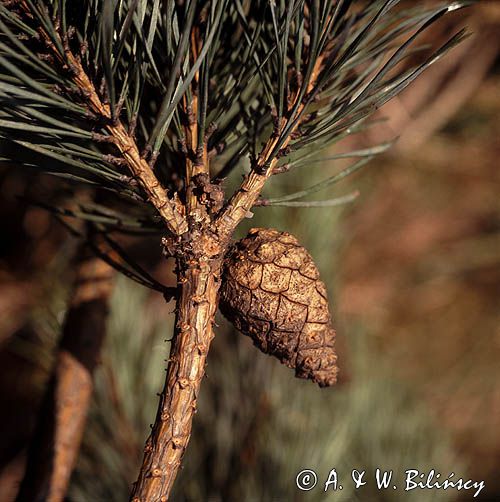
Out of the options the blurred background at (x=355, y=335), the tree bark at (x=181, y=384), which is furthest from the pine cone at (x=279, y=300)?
the blurred background at (x=355, y=335)

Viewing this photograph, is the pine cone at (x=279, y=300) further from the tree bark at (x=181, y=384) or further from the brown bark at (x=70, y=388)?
the brown bark at (x=70, y=388)

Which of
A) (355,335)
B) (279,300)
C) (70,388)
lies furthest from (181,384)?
(355,335)

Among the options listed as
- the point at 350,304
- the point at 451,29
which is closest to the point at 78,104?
the point at 451,29

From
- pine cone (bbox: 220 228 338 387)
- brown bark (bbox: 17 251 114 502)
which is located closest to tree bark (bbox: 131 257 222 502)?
pine cone (bbox: 220 228 338 387)

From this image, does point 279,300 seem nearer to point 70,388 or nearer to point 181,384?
point 181,384

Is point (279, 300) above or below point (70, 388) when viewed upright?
above

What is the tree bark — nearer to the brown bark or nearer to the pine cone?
the pine cone
